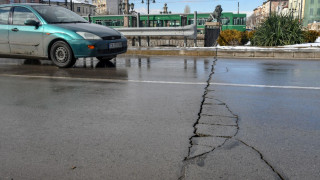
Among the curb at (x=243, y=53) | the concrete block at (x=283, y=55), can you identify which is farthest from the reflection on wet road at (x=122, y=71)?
the concrete block at (x=283, y=55)

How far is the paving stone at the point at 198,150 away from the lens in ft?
9.25

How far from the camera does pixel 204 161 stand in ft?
8.78

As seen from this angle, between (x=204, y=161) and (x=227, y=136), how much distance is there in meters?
0.67

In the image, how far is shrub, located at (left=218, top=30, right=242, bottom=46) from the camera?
15.8m

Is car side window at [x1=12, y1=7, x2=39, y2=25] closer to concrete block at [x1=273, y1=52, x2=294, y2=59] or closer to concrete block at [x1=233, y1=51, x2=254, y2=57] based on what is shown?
concrete block at [x1=233, y1=51, x2=254, y2=57]

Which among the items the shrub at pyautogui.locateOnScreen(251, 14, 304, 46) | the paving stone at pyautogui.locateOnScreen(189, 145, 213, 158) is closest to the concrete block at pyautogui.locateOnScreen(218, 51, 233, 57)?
the shrub at pyautogui.locateOnScreen(251, 14, 304, 46)

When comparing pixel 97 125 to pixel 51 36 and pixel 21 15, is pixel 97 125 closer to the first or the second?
pixel 51 36

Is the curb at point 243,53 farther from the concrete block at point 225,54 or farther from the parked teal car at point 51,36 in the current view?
the parked teal car at point 51,36

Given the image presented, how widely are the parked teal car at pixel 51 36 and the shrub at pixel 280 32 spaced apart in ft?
24.6

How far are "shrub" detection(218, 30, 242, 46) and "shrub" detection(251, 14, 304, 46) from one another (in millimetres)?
1743

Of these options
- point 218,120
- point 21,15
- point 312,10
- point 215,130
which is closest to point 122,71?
point 21,15

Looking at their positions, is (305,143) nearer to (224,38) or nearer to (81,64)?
(81,64)

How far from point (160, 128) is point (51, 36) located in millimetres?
5593

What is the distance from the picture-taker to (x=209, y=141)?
3.12 meters
